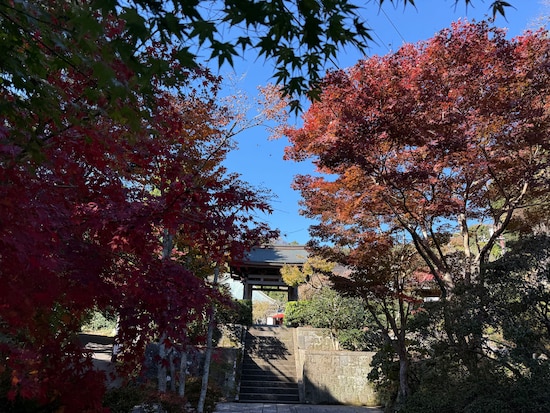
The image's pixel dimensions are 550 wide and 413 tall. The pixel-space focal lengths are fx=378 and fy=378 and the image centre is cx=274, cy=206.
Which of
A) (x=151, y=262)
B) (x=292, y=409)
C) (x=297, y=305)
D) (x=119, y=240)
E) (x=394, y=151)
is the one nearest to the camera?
(x=119, y=240)

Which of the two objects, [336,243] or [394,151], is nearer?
[394,151]

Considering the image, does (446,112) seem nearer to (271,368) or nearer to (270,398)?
(270,398)

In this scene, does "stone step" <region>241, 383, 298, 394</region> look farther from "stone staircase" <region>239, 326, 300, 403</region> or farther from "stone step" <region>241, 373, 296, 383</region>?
"stone step" <region>241, 373, 296, 383</region>

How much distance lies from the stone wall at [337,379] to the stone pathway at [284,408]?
418mm

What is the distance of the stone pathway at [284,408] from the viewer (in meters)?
8.43

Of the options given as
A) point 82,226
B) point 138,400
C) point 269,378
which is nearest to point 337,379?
point 269,378

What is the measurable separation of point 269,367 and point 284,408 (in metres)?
2.92

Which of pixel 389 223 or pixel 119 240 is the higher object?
pixel 389 223

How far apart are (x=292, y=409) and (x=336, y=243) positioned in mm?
4096

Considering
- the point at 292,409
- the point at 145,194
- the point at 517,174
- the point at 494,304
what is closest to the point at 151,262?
the point at 145,194

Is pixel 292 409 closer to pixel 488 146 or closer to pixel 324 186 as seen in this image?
pixel 324 186

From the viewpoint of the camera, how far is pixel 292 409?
28.3 ft

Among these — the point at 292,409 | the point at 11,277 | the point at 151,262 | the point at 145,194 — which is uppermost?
the point at 145,194

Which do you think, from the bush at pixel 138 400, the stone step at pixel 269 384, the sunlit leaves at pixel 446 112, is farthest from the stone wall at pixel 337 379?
the sunlit leaves at pixel 446 112
